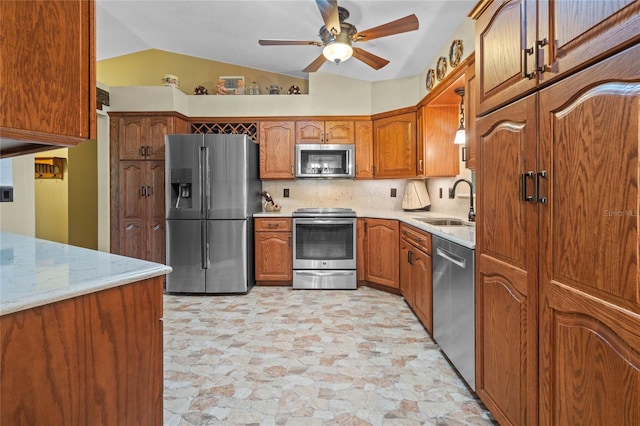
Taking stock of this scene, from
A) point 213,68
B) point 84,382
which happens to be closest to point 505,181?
point 84,382

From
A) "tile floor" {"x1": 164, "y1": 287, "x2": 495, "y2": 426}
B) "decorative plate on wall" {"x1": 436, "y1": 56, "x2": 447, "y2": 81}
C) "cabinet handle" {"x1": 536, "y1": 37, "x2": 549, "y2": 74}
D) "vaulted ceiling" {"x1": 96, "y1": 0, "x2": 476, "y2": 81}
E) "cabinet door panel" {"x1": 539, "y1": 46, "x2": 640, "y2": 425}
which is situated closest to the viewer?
"cabinet door panel" {"x1": 539, "y1": 46, "x2": 640, "y2": 425}

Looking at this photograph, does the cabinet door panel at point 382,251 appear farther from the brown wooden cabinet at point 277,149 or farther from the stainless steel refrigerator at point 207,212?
the stainless steel refrigerator at point 207,212

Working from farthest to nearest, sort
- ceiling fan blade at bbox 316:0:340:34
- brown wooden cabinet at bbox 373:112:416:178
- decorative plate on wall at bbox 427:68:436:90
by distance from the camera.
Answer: brown wooden cabinet at bbox 373:112:416:178
decorative plate on wall at bbox 427:68:436:90
ceiling fan blade at bbox 316:0:340:34

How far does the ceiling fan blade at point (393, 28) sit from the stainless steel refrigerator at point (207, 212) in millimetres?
1760

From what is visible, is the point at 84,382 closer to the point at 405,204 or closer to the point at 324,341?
the point at 324,341

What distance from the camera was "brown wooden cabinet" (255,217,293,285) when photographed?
403 centimetres

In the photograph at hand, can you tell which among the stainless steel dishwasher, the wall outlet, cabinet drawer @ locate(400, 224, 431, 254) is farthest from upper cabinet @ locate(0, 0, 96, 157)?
cabinet drawer @ locate(400, 224, 431, 254)

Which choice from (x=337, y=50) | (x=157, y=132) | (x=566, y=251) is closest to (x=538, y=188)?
(x=566, y=251)

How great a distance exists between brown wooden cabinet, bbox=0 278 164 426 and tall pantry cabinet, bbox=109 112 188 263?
3.12 m

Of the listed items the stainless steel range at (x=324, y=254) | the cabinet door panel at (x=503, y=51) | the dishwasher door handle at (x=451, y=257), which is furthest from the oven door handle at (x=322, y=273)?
the cabinet door panel at (x=503, y=51)

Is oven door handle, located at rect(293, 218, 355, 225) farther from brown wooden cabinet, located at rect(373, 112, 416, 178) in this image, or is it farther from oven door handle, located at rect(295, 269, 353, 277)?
brown wooden cabinet, located at rect(373, 112, 416, 178)

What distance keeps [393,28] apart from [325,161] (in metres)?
2.04

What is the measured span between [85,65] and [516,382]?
1.83 meters

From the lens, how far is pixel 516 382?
1.37 metres
